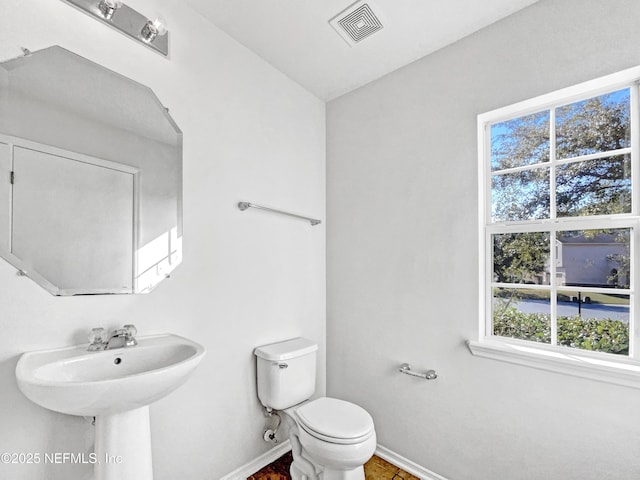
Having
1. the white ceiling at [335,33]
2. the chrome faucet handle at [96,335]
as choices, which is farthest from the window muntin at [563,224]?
the chrome faucet handle at [96,335]

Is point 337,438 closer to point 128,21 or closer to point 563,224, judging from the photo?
point 563,224

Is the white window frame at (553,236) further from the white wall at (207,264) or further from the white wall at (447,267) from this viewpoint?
the white wall at (207,264)

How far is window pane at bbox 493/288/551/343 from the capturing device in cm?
149

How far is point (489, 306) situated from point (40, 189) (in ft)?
6.73

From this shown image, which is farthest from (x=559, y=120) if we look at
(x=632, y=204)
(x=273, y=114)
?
(x=273, y=114)

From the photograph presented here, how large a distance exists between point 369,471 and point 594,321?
55.8 inches

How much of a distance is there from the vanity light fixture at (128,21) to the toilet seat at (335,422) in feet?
6.21

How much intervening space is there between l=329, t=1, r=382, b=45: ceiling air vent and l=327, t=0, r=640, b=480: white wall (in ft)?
1.24

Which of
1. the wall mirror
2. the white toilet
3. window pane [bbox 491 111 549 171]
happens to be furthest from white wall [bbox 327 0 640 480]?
the wall mirror

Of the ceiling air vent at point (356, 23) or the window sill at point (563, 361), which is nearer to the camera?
the window sill at point (563, 361)

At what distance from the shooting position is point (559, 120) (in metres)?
1.49

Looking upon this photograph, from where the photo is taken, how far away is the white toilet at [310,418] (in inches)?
54.8

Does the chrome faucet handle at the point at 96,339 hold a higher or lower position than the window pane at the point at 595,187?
lower

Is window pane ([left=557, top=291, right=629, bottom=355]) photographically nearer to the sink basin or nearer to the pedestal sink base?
the sink basin
